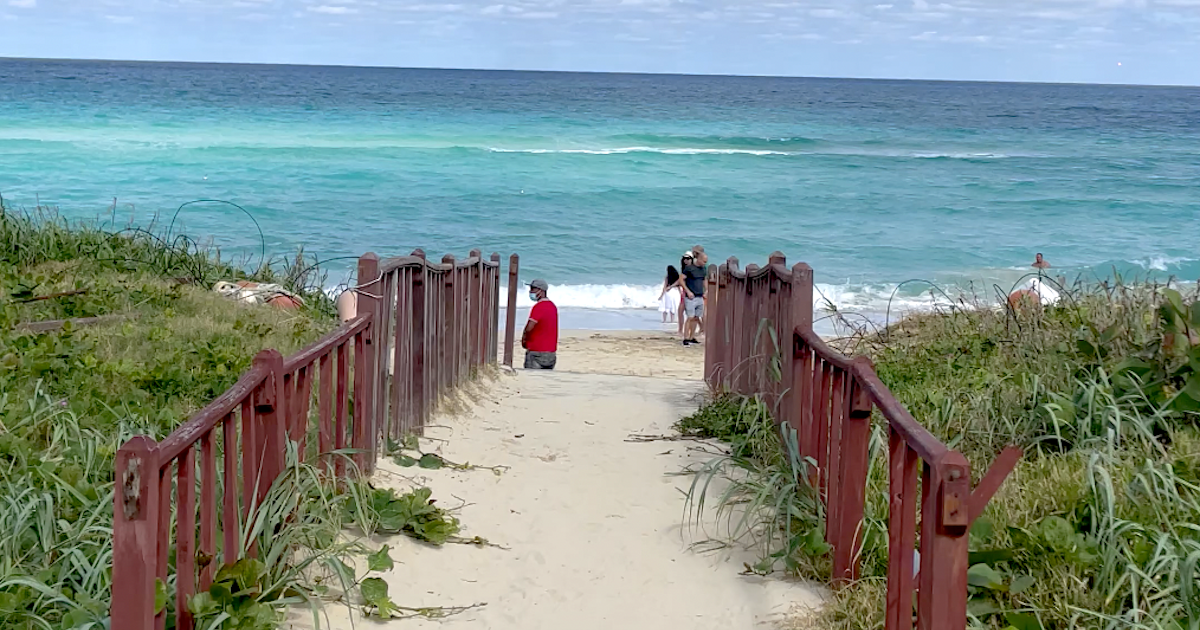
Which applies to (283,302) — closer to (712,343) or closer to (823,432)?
(712,343)

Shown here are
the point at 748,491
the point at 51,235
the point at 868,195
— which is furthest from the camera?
the point at 868,195

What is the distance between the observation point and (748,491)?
579 centimetres

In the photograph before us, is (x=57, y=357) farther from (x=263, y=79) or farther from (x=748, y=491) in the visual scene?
(x=263, y=79)

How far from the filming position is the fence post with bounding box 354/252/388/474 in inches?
227

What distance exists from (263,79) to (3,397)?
98117 mm

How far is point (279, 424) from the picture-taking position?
4395 mm

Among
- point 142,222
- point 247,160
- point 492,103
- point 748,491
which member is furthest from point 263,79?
point 748,491

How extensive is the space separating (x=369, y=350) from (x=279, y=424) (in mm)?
1533

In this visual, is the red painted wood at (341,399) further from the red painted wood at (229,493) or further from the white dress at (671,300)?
the white dress at (671,300)

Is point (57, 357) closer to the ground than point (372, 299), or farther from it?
closer to the ground

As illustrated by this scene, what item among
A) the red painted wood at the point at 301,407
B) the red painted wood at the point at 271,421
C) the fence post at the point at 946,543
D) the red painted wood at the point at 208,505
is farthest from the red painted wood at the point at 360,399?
the fence post at the point at 946,543

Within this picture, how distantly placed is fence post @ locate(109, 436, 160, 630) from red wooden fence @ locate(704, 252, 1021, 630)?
2028mm

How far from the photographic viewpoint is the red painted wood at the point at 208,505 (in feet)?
12.0

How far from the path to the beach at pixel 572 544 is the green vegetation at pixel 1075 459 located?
1.48 feet
